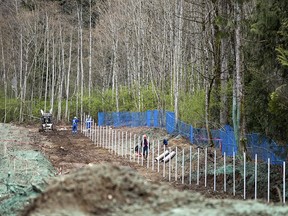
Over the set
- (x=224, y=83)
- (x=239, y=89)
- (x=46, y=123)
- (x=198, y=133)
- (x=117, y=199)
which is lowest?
(x=46, y=123)

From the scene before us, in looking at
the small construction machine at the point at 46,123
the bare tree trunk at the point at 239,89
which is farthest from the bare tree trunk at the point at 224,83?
the small construction machine at the point at 46,123

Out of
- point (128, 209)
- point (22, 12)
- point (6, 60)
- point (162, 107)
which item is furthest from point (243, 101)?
point (6, 60)

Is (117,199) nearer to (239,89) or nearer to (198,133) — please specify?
(239,89)

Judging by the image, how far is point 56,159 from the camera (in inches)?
1135

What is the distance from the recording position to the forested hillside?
729 inches

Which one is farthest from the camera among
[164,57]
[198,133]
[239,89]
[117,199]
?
[164,57]

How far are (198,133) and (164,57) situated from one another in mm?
13878

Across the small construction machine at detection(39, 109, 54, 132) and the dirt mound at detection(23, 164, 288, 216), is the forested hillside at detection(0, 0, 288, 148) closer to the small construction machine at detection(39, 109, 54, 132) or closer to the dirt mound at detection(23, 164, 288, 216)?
the small construction machine at detection(39, 109, 54, 132)

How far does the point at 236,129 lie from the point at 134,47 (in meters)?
36.8

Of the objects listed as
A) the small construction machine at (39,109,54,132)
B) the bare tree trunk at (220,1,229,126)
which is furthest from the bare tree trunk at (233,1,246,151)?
the small construction machine at (39,109,54,132)

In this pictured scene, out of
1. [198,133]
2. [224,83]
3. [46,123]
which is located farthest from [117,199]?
[46,123]

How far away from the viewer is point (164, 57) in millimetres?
43750

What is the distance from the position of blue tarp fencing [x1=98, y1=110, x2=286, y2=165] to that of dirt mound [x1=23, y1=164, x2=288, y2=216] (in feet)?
46.7

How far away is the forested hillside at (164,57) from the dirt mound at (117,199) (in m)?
10.4
